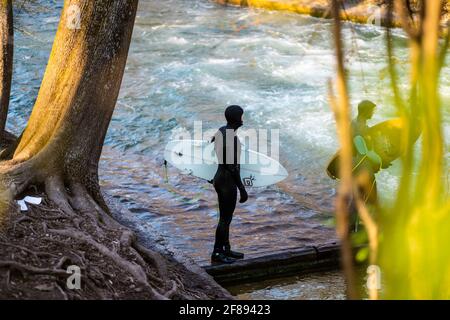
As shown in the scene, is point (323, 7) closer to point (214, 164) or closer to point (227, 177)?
point (214, 164)

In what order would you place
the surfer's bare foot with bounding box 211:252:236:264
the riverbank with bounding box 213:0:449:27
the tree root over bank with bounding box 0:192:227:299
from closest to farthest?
the tree root over bank with bounding box 0:192:227:299
the surfer's bare foot with bounding box 211:252:236:264
the riverbank with bounding box 213:0:449:27

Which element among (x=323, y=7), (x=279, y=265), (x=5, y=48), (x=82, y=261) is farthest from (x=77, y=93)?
(x=323, y=7)

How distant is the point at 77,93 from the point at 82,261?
7.74 ft

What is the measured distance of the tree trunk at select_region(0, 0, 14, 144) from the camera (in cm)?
1004

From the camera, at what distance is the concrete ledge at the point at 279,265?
8.41 metres

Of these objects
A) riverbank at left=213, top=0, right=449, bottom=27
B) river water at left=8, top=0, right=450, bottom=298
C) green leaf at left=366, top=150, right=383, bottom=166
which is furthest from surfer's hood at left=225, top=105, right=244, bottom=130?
riverbank at left=213, top=0, right=449, bottom=27

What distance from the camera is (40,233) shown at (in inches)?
293

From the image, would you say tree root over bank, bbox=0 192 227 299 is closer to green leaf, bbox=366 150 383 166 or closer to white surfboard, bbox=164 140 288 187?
white surfboard, bbox=164 140 288 187

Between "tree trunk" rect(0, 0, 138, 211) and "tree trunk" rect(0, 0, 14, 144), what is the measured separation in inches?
59.8

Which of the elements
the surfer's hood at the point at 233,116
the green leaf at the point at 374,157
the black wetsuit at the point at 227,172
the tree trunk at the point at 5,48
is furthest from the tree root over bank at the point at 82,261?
the tree trunk at the point at 5,48
